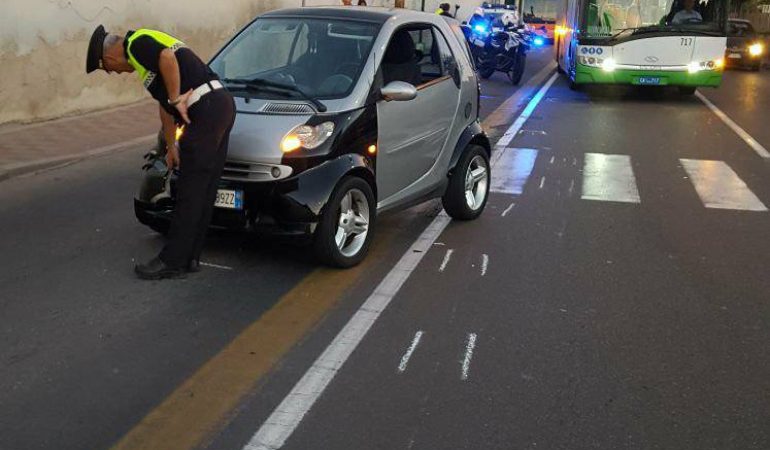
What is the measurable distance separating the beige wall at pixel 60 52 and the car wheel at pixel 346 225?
7133 mm

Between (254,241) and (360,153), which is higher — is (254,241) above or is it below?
below

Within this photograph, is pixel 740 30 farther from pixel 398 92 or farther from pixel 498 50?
pixel 398 92

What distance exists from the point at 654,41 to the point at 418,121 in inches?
473

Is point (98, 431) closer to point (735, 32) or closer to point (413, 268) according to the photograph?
point (413, 268)

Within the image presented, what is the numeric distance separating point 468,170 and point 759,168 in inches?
194

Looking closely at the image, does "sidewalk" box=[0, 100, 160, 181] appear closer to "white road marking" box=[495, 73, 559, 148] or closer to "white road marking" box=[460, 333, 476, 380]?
"white road marking" box=[495, 73, 559, 148]

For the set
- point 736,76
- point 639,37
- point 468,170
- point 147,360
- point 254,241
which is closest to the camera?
point 147,360

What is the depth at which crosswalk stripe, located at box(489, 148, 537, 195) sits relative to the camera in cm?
877

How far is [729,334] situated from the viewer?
477 centimetres

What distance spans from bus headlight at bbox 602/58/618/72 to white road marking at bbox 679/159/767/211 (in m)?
6.89

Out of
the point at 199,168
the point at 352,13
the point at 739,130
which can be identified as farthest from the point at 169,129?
the point at 739,130

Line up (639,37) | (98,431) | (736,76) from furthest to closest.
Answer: (736,76) → (639,37) → (98,431)

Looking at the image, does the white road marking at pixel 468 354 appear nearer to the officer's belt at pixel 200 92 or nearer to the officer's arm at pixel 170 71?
the officer's belt at pixel 200 92

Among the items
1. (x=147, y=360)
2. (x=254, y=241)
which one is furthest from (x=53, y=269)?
(x=147, y=360)
